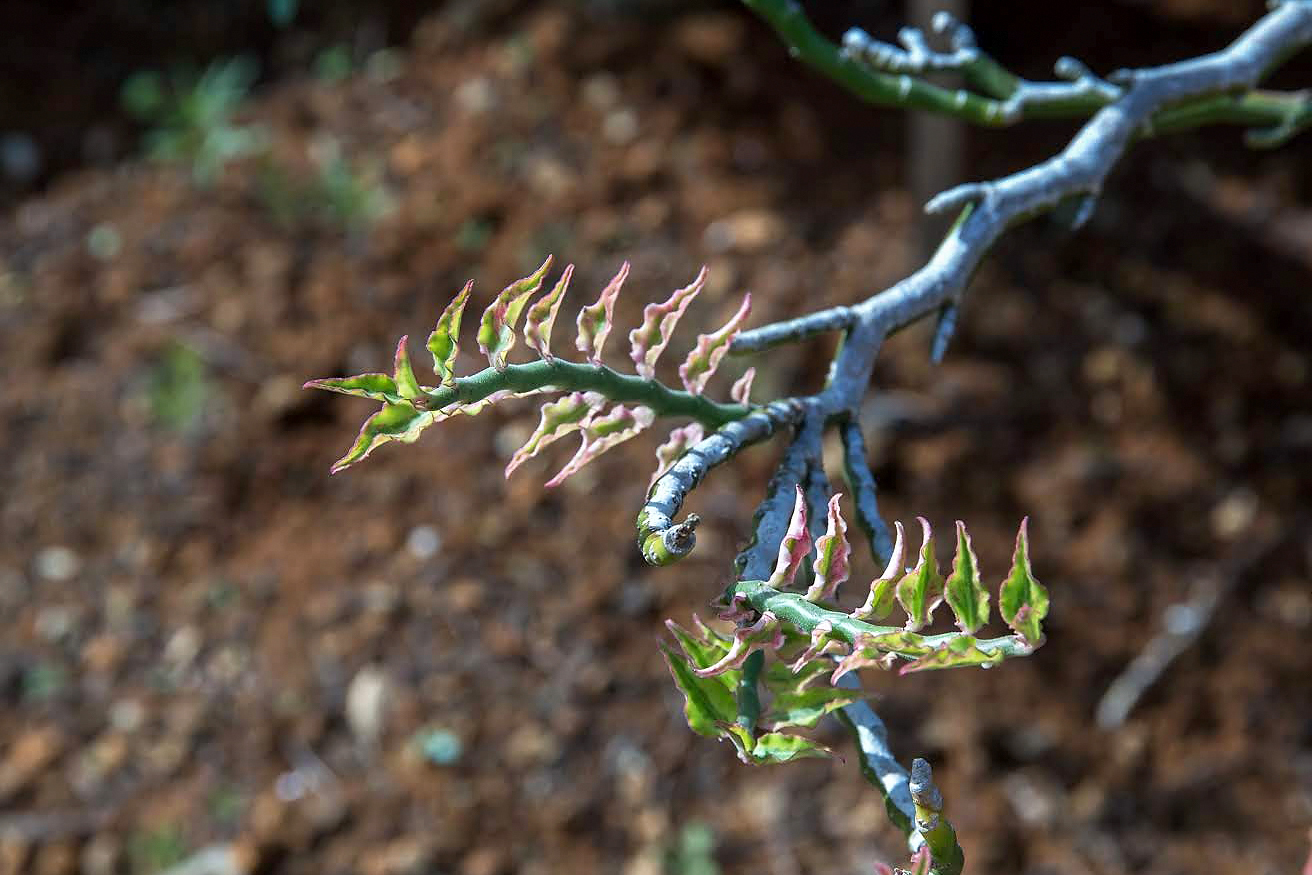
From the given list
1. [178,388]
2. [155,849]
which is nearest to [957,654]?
[155,849]

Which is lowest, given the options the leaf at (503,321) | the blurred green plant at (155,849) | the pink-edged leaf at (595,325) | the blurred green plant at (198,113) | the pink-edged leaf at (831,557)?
the blurred green plant at (155,849)

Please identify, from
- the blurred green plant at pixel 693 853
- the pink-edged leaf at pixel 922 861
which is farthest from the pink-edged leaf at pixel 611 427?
the blurred green plant at pixel 693 853

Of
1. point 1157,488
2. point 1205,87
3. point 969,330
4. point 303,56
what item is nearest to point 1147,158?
point 969,330

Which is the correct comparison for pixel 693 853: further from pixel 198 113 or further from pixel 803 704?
pixel 198 113

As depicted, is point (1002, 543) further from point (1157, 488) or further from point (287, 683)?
point (287, 683)

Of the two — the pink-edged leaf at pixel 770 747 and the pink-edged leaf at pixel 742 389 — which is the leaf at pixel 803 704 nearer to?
the pink-edged leaf at pixel 770 747
